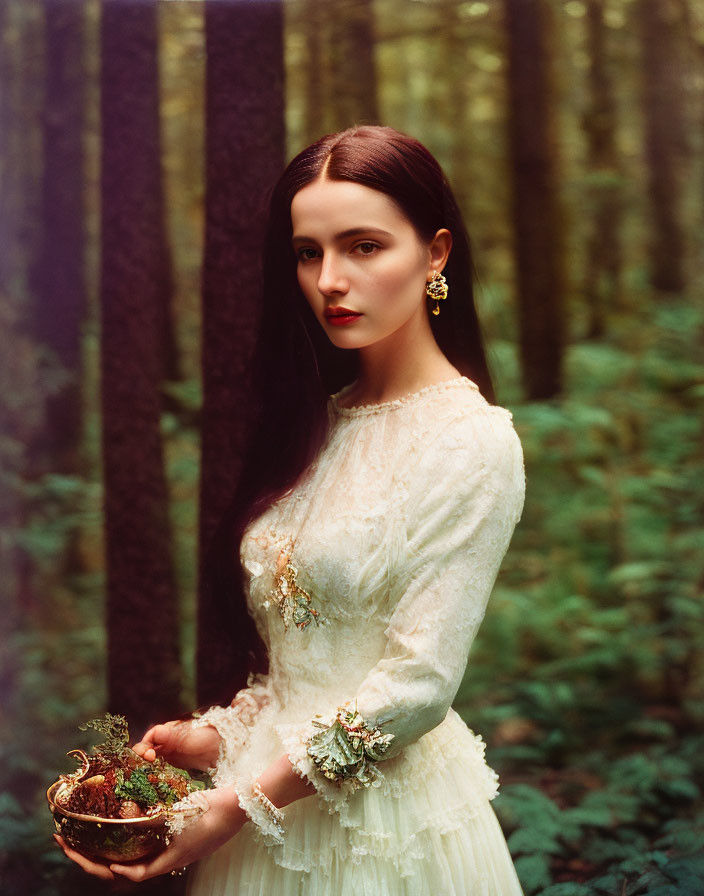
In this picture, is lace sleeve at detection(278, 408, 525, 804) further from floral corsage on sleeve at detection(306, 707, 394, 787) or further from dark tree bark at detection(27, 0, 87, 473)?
dark tree bark at detection(27, 0, 87, 473)

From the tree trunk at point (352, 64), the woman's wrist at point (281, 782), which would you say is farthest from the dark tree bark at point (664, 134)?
the woman's wrist at point (281, 782)

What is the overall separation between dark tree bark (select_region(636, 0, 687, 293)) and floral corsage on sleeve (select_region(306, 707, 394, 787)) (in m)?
3.70

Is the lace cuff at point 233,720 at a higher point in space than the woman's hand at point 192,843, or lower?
higher

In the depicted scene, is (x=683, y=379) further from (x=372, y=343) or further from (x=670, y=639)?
(x=372, y=343)

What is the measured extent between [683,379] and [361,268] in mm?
3111

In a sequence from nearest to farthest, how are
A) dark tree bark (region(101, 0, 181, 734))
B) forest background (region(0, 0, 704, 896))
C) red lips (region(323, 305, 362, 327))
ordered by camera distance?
red lips (region(323, 305, 362, 327))
forest background (region(0, 0, 704, 896))
dark tree bark (region(101, 0, 181, 734))

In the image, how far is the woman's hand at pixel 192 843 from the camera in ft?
4.83

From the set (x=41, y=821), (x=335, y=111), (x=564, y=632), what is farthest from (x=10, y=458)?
(x=564, y=632)

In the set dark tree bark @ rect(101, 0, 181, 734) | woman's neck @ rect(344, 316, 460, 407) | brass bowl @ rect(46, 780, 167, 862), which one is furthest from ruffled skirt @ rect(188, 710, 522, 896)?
dark tree bark @ rect(101, 0, 181, 734)

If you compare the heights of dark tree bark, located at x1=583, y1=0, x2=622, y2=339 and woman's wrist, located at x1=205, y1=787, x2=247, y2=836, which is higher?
dark tree bark, located at x1=583, y1=0, x2=622, y2=339

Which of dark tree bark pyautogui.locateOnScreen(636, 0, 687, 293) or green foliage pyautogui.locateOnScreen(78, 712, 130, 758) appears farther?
dark tree bark pyautogui.locateOnScreen(636, 0, 687, 293)

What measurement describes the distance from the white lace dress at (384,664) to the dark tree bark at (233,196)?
79 centimetres

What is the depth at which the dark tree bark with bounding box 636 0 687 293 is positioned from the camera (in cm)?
433

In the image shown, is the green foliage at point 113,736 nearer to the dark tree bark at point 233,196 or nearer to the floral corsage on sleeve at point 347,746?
the floral corsage on sleeve at point 347,746
